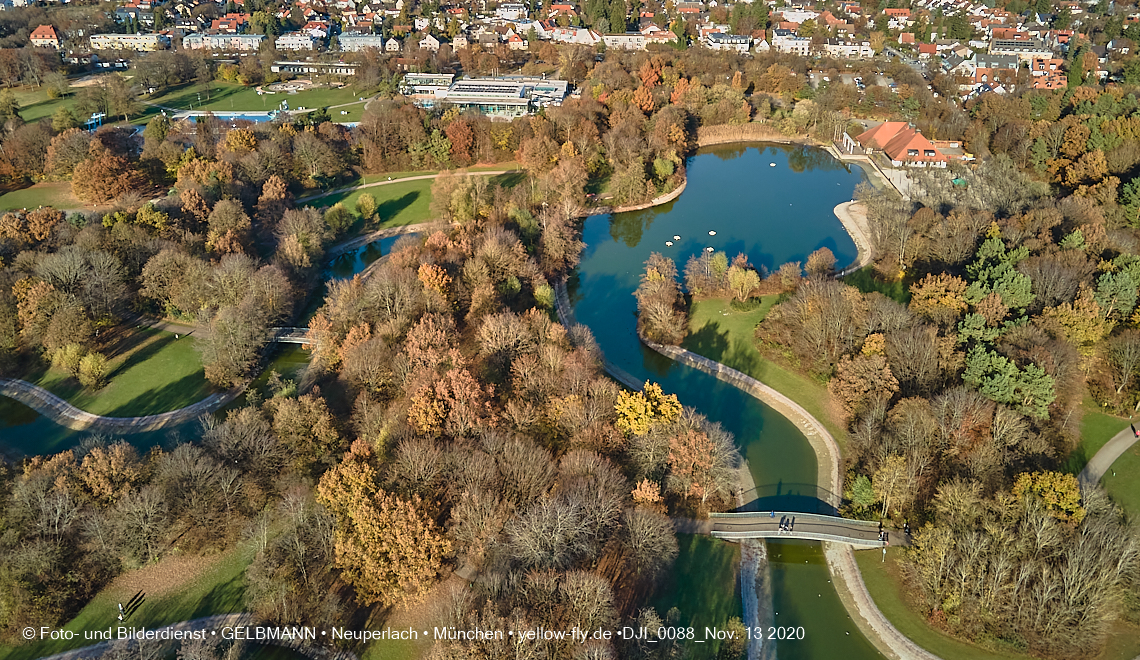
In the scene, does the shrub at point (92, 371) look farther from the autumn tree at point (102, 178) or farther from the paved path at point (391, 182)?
the paved path at point (391, 182)

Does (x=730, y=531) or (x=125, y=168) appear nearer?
(x=730, y=531)

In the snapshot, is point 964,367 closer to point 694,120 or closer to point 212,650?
point 212,650

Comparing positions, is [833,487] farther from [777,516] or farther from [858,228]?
[858,228]

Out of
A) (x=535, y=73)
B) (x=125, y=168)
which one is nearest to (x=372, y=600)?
(x=125, y=168)

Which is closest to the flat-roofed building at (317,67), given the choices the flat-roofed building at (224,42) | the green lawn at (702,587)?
the flat-roofed building at (224,42)

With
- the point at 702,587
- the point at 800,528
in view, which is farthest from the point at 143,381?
the point at 800,528

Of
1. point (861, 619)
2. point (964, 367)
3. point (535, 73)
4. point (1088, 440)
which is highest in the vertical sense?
point (535, 73)

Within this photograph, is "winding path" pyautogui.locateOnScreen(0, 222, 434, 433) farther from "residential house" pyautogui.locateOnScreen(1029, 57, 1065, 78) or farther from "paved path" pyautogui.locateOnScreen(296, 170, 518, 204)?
"residential house" pyautogui.locateOnScreen(1029, 57, 1065, 78)
